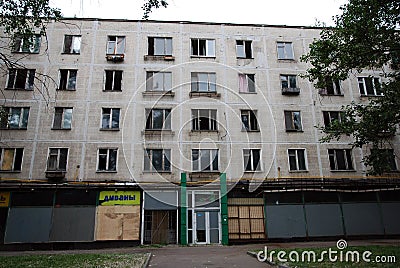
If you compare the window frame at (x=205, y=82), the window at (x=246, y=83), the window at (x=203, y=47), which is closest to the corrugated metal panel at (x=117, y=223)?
the window frame at (x=205, y=82)

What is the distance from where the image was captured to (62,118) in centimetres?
2208

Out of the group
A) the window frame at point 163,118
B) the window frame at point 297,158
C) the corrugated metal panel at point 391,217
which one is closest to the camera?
the corrugated metal panel at point 391,217

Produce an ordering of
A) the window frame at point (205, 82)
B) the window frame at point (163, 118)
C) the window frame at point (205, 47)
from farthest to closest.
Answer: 1. the window frame at point (205, 47)
2. the window frame at point (205, 82)
3. the window frame at point (163, 118)

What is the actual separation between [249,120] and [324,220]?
8.36 m

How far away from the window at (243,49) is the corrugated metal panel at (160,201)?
11.8 m

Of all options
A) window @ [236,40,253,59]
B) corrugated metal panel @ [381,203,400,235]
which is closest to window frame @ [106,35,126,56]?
window @ [236,40,253,59]

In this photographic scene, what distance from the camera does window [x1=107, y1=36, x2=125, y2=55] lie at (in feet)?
78.8

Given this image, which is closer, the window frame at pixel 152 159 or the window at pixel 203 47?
the window frame at pixel 152 159

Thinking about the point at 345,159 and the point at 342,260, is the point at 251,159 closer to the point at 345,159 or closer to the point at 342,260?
the point at 345,159

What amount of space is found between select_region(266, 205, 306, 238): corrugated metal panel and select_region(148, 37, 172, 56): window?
13.6 meters

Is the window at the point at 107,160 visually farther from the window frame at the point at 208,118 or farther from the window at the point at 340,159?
the window at the point at 340,159

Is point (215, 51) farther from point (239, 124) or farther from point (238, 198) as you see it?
point (238, 198)

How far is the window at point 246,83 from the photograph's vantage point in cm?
2397

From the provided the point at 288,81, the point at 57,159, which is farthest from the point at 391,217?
the point at 57,159
